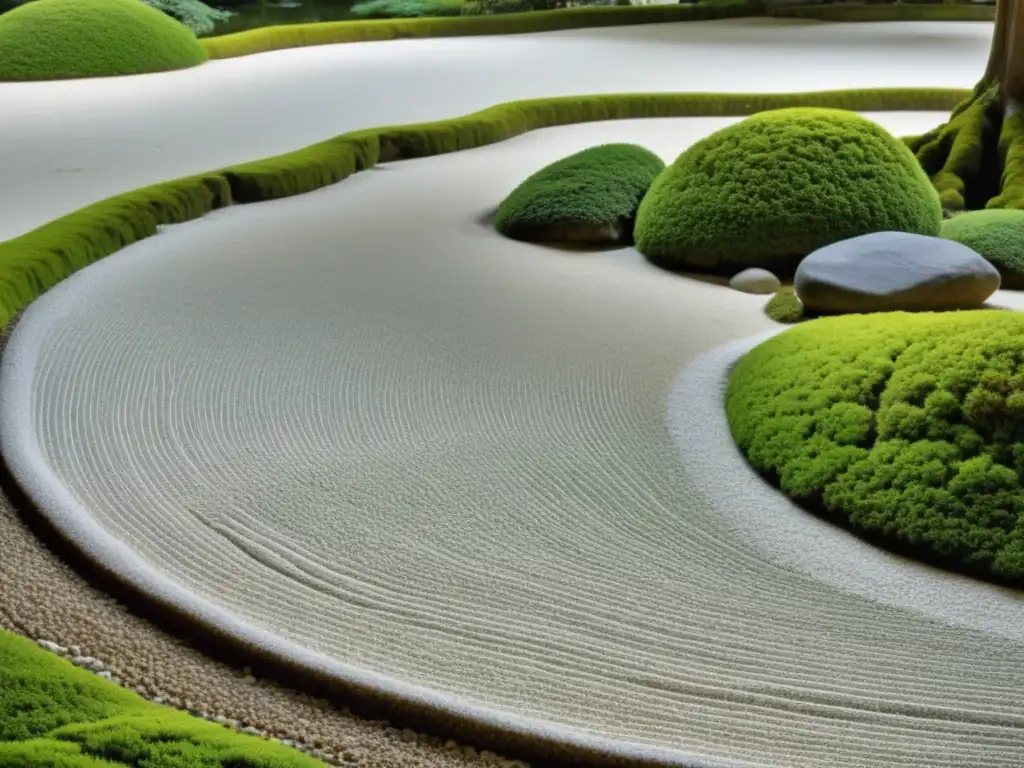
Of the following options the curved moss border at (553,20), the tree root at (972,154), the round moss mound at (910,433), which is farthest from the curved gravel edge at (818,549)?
the curved moss border at (553,20)

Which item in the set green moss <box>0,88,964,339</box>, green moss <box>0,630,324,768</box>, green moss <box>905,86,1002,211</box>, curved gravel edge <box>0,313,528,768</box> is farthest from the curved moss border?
green moss <box>0,630,324,768</box>

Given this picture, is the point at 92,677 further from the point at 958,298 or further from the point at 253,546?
the point at 958,298

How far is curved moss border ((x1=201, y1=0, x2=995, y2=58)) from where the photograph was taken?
49.9ft

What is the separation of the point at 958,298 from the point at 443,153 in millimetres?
5016

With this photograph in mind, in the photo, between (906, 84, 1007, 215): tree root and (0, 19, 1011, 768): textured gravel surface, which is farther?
(906, 84, 1007, 215): tree root

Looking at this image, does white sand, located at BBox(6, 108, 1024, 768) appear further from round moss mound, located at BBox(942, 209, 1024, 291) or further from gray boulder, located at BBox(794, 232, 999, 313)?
round moss mound, located at BBox(942, 209, 1024, 291)

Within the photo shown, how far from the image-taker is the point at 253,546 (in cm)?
307

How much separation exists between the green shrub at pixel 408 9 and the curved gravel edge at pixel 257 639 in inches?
681

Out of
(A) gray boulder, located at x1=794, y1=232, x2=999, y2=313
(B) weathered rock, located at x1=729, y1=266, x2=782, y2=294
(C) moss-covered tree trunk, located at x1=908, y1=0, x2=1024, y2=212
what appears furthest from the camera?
(C) moss-covered tree trunk, located at x1=908, y1=0, x2=1024, y2=212

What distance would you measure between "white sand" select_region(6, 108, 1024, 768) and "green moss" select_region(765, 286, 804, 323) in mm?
96

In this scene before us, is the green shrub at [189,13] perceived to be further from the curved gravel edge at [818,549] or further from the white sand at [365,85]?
the curved gravel edge at [818,549]

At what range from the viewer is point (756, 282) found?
18.4 ft

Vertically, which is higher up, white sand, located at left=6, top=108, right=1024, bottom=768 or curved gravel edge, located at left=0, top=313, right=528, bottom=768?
curved gravel edge, located at left=0, top=313, right=528, bottom=768

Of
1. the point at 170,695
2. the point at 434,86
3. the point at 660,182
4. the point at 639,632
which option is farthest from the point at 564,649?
the point at 434,86
